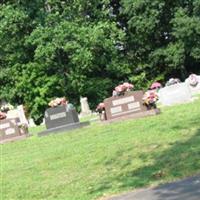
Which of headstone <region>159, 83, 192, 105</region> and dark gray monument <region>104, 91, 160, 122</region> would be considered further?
headstone <region>159, 83, 192, 105</region>

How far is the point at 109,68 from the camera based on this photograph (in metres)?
40.4

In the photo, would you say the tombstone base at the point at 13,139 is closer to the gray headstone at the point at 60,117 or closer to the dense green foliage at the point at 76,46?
the gray headstone at the point at 60,117

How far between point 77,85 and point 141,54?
435 inches

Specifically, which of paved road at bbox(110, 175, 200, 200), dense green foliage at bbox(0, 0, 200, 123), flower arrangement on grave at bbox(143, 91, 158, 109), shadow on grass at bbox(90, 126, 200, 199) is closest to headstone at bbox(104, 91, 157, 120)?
flower arrangement on grave at bbox(143, 91, 158, 109)

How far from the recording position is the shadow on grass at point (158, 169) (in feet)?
25.6

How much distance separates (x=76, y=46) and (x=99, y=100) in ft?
14.1

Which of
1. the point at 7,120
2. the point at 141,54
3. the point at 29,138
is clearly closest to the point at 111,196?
the point at 29,138

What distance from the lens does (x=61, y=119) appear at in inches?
772

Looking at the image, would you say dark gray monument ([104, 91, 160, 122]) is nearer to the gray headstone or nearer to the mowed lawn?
the gray headstone

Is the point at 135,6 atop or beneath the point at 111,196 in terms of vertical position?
atop

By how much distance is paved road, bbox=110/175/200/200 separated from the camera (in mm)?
6500

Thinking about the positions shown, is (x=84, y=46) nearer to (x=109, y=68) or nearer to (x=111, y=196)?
(x=109, y=68)

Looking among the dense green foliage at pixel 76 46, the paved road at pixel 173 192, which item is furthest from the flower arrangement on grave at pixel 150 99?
the dense green foliage at pixel 76 46

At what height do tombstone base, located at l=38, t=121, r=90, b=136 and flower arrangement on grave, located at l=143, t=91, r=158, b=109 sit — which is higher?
flower arrangement on grave, located at l=143, t=91, r=158, b=109
